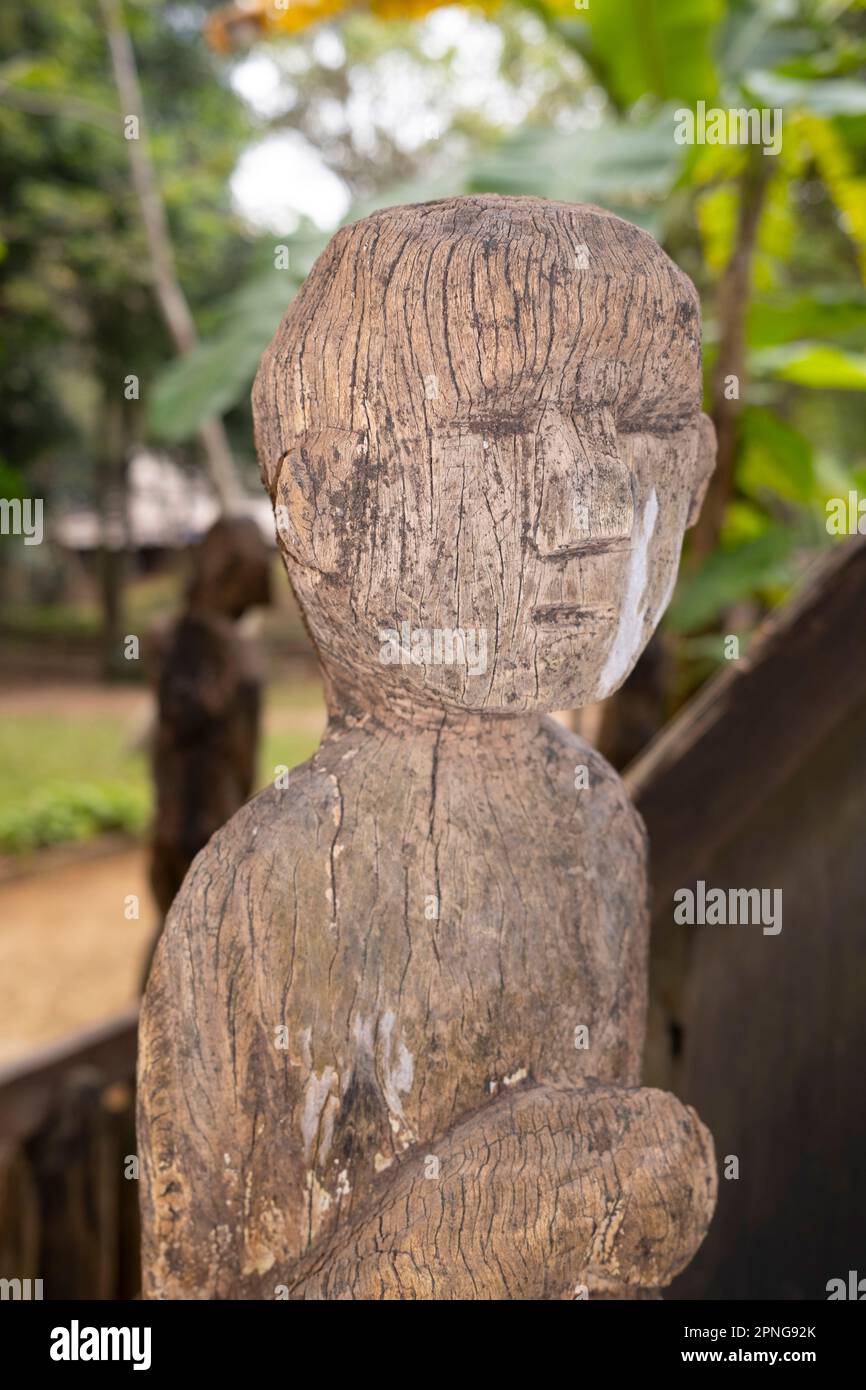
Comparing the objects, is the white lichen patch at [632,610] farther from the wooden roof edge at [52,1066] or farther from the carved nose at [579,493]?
the wooden roof edge at [52,1066]

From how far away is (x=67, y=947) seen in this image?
7.41 meters

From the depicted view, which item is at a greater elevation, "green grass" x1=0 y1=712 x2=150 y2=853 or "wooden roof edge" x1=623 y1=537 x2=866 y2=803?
"green grass" x1=0 y1=712 x2=150 y2=853

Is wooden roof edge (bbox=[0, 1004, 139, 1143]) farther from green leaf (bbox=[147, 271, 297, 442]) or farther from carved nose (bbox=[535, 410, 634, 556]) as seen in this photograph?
carved nose (bbox=[535, 410, 634, 556])

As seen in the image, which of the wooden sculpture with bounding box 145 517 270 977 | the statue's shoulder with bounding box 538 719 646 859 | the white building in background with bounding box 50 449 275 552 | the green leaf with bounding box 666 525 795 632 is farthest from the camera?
the white building in background with bounding box 50 449 275 552

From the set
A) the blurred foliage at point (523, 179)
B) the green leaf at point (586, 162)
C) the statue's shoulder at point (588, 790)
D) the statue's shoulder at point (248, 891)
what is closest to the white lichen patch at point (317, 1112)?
the statue's shoulder at point (248, 891)

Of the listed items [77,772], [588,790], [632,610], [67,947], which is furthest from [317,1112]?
[77,772]

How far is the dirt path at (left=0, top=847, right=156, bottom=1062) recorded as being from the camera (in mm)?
6492

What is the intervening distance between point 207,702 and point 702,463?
9.00 feet

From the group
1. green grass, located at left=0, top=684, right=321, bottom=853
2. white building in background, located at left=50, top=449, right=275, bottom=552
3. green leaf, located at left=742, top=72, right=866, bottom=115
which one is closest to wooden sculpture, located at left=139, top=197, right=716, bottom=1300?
green leaf, located at left=742, top=72, right=866, bottom=115

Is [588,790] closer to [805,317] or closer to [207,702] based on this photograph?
[805,317]

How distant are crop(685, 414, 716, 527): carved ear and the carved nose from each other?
17 cm

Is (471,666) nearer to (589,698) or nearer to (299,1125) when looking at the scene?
(589,698)
